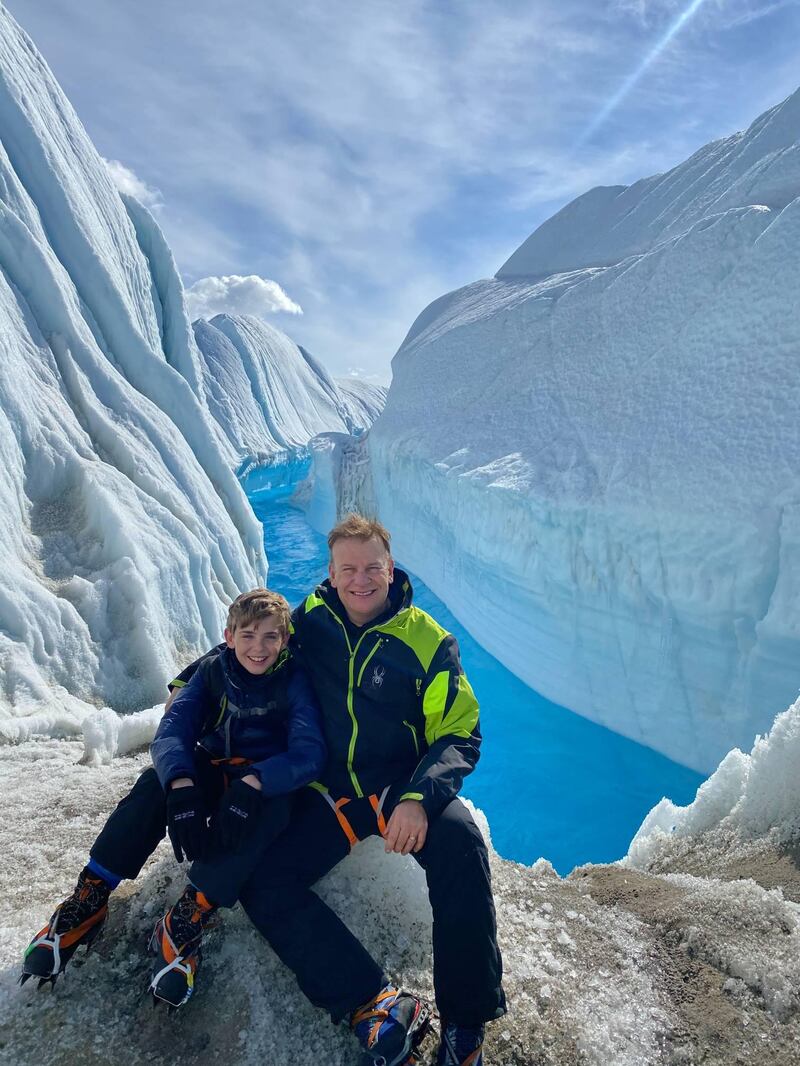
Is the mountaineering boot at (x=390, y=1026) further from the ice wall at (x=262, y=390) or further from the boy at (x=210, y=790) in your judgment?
the ice wall at (x=262, y=390)

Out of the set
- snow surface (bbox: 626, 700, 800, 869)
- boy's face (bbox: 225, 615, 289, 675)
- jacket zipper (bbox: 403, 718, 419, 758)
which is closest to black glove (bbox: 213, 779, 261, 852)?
boy's face (bbox: 225, 615, 289, 675)

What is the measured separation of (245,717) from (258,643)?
25 centimetres

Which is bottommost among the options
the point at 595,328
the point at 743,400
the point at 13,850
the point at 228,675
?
the point at 13,850

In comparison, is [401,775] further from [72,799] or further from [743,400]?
[743,400]

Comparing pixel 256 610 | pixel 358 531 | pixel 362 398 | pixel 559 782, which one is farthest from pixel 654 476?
pixel 362 398

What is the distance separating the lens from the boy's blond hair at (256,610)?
Result: 196 centimetres

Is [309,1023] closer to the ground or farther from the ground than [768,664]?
closer to the ground

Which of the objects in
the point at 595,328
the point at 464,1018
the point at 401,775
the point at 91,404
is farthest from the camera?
the point at 595,328

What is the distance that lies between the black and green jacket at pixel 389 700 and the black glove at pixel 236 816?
33 cm

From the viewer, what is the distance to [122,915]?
5.76 ft

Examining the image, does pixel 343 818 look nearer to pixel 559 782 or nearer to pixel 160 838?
pixel 160 838

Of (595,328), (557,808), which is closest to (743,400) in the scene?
(595,328)

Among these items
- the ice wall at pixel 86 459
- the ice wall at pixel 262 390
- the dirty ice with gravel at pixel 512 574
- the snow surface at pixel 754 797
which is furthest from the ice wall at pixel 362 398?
the snow surface at pixel 754 797

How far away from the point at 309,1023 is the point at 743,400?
582cm
